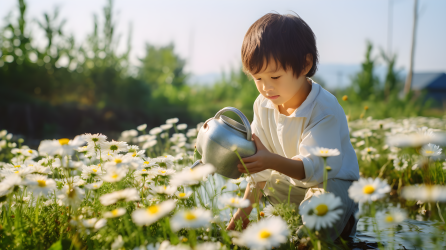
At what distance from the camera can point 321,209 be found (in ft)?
3.15

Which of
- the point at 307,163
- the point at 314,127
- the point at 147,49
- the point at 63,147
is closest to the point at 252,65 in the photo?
the point at 314,127

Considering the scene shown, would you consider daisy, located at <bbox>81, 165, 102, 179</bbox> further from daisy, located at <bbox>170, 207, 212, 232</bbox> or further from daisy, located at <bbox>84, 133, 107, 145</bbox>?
daisy, located at <bbox>170, 207, 212, 232</bbox>

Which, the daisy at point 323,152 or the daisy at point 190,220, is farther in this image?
the daisy at point 323,152

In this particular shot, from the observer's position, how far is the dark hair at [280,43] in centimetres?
148

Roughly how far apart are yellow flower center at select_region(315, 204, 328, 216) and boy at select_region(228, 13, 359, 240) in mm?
383

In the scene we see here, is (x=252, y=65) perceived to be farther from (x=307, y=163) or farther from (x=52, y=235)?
(x=52, y=235)

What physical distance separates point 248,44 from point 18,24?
23.4 ft

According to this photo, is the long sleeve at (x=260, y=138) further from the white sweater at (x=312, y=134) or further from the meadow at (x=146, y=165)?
the meadow at (x=146, y=165)

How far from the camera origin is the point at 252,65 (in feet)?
4.90

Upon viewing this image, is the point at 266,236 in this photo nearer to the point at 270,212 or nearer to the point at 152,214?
the point at 152,214

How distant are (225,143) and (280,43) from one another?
52 cm

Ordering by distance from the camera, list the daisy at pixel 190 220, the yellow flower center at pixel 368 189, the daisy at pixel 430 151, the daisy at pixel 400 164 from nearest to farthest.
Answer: the daisy at pixel 190 220
the yellow flower center at pixel 368 189
the daisy at pixel 430 151
the daisy at pixel 400 164

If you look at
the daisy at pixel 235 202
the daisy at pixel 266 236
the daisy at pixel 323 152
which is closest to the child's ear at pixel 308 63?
the daisy at pixel 323 152

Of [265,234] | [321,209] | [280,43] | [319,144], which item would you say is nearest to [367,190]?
[321,209]
